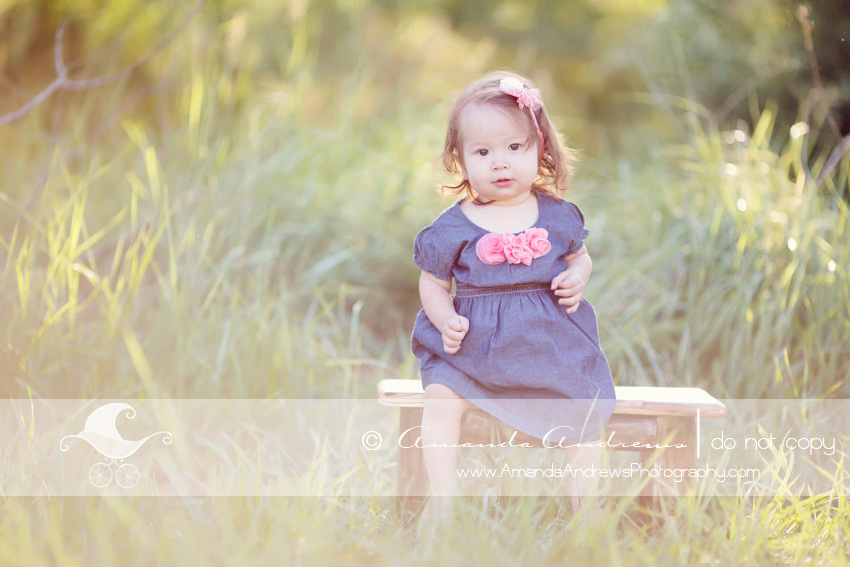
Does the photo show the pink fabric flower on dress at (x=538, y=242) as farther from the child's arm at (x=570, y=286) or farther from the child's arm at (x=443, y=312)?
the child's arm at (x=443, y=312)

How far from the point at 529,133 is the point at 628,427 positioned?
751mm

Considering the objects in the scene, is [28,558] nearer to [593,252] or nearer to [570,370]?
[570,370]

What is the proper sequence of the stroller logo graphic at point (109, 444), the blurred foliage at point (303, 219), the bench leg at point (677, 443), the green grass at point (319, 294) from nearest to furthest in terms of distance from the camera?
the green grass at point (319, 294), the bench leg at point (677, 443), the stroller logo graphic at point (109, 444), the blurred foliage at point (303, 219)

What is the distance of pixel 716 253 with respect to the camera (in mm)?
3004

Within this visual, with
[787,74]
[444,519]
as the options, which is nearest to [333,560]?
[444,519]

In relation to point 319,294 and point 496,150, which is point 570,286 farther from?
point 319,294

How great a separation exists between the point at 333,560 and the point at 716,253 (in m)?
2.06

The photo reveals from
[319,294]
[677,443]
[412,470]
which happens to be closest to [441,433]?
[412,470]

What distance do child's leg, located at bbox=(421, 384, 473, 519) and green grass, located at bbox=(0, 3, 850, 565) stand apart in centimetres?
8

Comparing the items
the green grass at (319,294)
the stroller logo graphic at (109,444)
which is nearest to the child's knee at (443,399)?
the green grass at (319,294)

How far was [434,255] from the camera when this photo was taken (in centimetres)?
188
